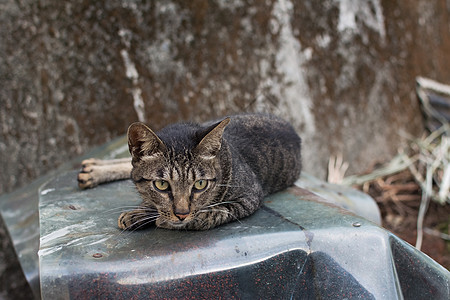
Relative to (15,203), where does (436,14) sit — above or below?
above

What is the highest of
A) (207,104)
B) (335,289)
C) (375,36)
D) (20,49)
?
(20,49)

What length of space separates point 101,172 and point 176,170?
994mm

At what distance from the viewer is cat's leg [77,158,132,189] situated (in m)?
2.87

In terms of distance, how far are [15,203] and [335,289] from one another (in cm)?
238

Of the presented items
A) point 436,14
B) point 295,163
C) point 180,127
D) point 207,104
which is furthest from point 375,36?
point 180,127

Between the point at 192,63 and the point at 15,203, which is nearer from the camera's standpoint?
the point at 15,203

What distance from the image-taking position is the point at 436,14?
5457 millimetres

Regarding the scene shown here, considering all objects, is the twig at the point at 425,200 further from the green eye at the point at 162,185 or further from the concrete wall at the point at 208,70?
the green eye at the point at 162,185

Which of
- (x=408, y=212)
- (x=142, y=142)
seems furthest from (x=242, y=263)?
(x=408, y=212)

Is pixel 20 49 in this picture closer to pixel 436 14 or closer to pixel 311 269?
pixel 311 269

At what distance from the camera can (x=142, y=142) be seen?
2.11m

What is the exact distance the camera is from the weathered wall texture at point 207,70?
370cm

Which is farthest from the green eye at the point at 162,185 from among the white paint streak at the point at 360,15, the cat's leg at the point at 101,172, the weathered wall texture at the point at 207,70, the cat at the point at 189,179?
the white paint streak at the point at 360,15

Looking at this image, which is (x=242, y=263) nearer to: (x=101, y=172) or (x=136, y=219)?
(x=136, y=219)
